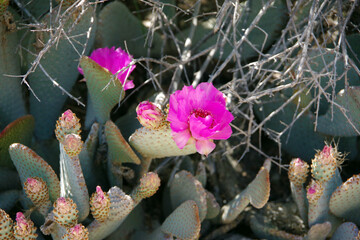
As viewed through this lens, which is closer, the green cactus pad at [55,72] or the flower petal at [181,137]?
the flower petal at [181,137]

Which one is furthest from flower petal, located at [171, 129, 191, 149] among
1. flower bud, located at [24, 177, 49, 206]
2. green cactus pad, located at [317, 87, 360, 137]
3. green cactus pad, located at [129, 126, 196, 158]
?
green cactus pad, located at [317, 87, 360, 137]

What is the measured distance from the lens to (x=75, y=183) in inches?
56.7

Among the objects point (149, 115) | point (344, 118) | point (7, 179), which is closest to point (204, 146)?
point (149, 115)

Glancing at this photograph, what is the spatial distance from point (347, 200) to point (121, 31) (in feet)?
3.94

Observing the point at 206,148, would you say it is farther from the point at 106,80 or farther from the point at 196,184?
the point at 106,80

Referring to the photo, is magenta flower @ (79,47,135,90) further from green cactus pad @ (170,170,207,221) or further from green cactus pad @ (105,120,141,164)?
green cactus pad @ (170,170,207,221)

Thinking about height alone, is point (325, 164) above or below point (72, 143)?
below

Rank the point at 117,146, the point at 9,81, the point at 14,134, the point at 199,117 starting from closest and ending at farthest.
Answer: the point at 199,117
the point at 117,146
the point at 14,134
the point at 9,81

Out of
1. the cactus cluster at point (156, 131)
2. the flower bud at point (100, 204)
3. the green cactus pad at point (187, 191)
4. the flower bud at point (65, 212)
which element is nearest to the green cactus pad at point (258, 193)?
the cactus cluster at point (156, 131)

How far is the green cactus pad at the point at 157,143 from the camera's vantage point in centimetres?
143

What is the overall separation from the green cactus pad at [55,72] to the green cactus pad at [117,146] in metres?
0.34

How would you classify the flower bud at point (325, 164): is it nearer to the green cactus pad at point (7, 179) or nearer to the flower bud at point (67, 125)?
the flower bud at point (67, 125)

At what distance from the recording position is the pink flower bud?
1.29 m

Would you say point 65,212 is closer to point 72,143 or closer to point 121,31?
point 72,143
